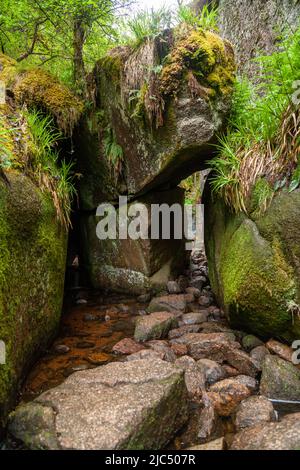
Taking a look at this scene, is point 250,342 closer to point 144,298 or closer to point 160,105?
point 144,298

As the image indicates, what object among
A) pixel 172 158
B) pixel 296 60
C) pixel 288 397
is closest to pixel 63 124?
pixel 172 158

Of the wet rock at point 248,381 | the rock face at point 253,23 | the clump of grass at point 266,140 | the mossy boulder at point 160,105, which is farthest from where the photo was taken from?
the rock face at point 253,23

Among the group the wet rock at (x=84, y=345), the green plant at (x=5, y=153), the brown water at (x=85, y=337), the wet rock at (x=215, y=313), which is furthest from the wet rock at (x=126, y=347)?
the green plant at (x=5, y=153)

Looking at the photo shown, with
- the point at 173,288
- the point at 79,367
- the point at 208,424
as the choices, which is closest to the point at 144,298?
the point at 173,288

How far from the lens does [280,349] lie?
3330 millimetres

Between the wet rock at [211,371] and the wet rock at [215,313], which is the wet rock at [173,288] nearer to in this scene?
the wet rock at [215,313]

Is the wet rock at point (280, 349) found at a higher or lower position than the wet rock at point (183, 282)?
lower

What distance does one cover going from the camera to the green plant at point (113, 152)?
529 cm

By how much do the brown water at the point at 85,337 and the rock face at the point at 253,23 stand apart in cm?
617

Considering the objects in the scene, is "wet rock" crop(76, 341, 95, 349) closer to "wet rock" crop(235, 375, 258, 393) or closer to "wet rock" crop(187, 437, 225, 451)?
"wet rock" crop(235, 375, 258, 393)

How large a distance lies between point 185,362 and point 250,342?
85cm

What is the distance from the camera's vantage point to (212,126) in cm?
440

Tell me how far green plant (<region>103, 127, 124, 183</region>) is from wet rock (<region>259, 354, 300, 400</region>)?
356 centimetres

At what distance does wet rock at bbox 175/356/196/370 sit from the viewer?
323 centimetres
